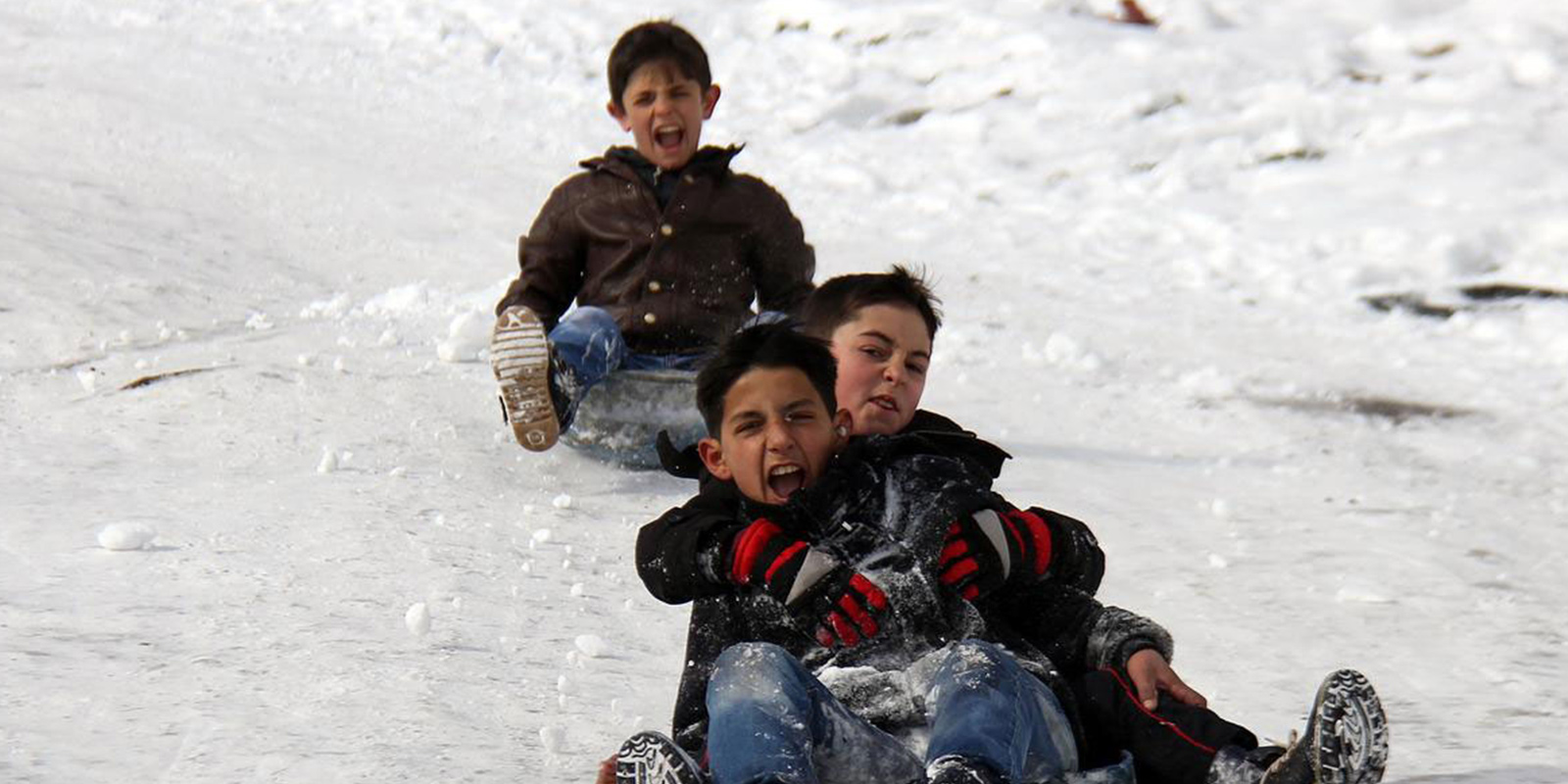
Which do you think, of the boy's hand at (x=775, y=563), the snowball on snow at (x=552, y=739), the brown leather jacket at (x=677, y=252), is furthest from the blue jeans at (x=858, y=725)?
the brown leather jacket at (x=677, y=252)

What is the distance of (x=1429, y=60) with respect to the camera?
33.5 ft

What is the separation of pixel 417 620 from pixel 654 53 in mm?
2357

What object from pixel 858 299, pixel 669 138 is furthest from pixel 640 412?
pixel 858 299

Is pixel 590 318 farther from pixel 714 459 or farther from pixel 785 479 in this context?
pixel 785 479

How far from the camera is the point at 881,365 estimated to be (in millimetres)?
3479

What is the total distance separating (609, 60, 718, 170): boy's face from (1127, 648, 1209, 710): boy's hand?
2.99 m

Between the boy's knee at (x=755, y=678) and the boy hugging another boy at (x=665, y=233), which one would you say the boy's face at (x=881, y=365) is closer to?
the boy's knee at (x=755, y=678)

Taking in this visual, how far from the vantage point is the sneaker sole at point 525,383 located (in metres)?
5.42

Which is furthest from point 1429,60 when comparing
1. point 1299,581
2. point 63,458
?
point 63,458

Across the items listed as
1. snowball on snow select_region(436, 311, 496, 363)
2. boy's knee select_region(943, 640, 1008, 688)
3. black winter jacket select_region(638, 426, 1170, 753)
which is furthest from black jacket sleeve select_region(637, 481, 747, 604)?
snowball on snow select_region(436, 311, 496, 363)

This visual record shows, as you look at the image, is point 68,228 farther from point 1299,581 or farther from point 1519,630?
point 1519,630

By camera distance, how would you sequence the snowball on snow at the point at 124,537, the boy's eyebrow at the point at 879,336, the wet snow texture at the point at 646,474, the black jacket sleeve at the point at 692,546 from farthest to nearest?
the snowball on snow at the point at 124,537, the wet snow texture at the point at 646,474, the boy's eyebrow at the point at 879,336, the black jacket sleeve at the point at 692,546

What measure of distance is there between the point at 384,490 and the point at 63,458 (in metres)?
0.96

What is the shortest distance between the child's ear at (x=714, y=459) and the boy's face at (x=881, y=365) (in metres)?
0.26
